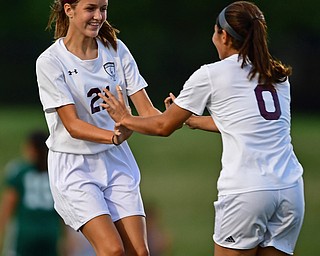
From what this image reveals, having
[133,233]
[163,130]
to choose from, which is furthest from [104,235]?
[163,130]

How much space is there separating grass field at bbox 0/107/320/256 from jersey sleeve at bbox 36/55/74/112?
10981 mm

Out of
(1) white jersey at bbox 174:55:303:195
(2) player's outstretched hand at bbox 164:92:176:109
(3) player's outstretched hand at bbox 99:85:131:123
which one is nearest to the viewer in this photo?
(1) white jersey at bbox 174:55:303:195

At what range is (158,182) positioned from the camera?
22781mm

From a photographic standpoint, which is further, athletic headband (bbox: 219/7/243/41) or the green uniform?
the green uniform

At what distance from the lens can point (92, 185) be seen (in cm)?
686

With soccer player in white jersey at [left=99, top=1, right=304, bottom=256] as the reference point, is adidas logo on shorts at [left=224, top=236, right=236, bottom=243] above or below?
below

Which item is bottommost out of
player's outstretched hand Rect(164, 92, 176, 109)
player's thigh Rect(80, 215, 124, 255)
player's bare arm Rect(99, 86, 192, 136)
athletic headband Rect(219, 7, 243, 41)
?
player's thigh Rect(80, 215, 124, 255)

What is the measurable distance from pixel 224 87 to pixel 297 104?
1949 cm

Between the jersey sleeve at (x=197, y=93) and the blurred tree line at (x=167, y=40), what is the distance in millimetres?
18388

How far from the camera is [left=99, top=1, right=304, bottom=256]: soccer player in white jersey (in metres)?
6.51

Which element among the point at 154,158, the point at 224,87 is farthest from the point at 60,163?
the point at 154,158

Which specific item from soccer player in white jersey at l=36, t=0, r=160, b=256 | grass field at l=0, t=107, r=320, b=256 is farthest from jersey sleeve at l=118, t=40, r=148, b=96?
grass field at l=0, t=107, r=320, b=256

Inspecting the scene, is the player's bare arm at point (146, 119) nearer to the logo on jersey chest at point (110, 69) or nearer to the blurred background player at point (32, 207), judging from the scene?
the logo on jersey chest at point (110, 69)

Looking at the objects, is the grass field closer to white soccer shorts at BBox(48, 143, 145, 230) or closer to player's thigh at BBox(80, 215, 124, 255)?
white soccer shorts at BBox(48, 143, 145, 230)
